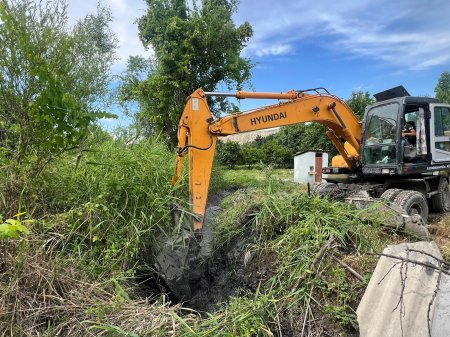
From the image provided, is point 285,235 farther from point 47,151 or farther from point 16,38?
point 16,38

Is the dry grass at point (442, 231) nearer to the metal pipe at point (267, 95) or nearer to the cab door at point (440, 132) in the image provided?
the cab door at point (440, 132)

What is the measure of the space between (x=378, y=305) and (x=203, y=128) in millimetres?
2978

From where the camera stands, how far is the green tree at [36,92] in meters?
3.44

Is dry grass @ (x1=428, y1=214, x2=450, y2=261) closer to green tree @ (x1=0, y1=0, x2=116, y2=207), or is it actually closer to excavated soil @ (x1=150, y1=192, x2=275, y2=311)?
excavated soil @ (x1=150, y1=192, x2=275, y2=311)

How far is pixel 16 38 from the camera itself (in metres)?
3.79

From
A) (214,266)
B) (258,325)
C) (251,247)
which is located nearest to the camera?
(258,325)

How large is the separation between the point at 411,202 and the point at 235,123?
2.76 metres

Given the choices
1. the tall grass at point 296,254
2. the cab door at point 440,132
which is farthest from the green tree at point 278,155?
the tall grass at point 296,254

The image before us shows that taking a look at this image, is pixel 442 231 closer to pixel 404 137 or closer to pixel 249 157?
pixel 404 137

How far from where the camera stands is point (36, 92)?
3867 mm

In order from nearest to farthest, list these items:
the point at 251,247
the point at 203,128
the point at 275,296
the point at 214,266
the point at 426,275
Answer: the point at 426,275 → the point at 275,296 → the point at 251,247 → the point at 214,266 → the point at 203,128

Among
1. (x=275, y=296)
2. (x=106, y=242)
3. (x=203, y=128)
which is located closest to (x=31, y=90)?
(x=106, y=242)

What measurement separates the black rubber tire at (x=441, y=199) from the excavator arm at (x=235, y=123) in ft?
5.45

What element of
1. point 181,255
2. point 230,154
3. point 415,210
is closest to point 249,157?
point 230,154
